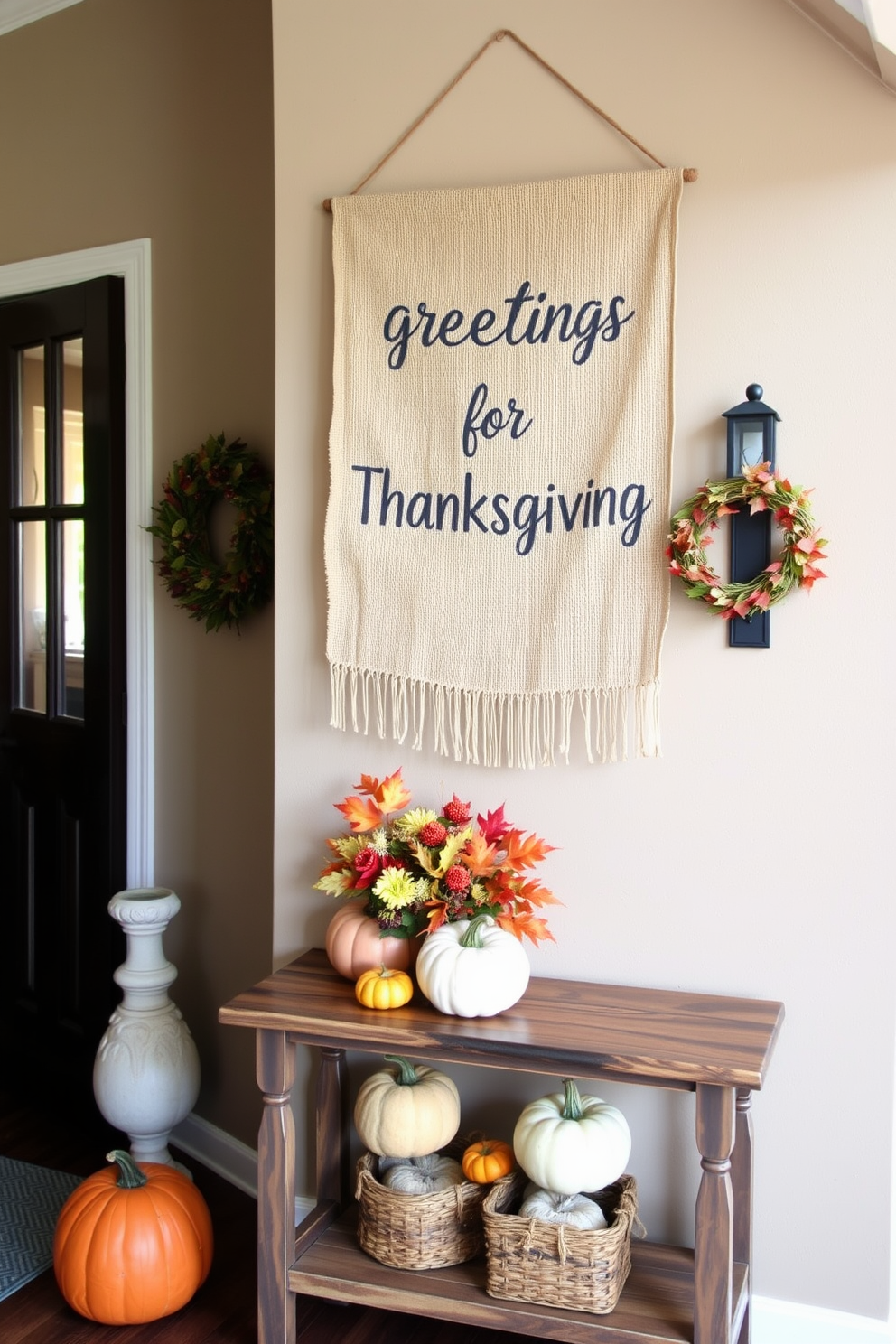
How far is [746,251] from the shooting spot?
206cm

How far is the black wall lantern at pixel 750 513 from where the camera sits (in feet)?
6.66

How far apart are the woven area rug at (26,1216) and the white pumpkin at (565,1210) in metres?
1.19

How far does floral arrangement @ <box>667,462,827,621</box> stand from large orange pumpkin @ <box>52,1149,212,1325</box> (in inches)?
63.5

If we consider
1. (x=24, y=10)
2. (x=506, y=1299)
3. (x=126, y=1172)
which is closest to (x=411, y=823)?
(x=506, y=1299)

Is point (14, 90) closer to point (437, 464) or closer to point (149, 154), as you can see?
point (149, 154)

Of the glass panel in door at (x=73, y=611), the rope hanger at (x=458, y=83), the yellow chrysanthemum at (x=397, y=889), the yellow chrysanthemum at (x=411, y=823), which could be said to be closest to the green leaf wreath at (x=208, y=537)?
the glass panel in door at (x=73, y=611)

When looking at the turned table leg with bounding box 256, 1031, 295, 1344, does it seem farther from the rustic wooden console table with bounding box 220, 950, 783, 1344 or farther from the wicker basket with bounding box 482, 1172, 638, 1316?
the wicker basket with bounding box 482, 1172, 638, 1316

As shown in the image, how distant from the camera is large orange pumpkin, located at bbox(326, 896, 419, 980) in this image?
2.17 meters

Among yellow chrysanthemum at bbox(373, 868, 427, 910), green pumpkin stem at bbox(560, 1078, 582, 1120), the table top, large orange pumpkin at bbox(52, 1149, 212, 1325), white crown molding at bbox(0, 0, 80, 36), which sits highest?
white crown molding at bbox(0, 0, 80, 36)

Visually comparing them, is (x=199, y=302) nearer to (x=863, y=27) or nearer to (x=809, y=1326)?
(x=863, y=27)

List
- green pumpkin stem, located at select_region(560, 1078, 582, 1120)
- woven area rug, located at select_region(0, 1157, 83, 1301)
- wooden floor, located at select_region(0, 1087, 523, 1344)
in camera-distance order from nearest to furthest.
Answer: green pumpkin stem, located at select_region(560, 1078, 582, 1120) < wooden floor, located at select_region(0, 1087, 523, 1344) < woven area rug, located at select_region(0, 1157, 83, 1301)

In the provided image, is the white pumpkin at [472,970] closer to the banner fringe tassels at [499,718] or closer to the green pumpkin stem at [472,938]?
the green pumpkin stem at [472,938]

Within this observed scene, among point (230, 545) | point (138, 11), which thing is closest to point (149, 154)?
point (138, 11)

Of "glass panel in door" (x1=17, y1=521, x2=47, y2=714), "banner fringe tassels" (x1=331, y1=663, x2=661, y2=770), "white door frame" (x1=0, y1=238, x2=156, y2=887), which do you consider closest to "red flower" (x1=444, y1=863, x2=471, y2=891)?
"banner fringe tassels" (x1=331, y1=663, x2=661, y2=770)
